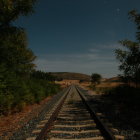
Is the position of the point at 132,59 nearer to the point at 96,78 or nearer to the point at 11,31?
the point at 11,31

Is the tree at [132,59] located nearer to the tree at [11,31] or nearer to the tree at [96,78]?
the tree at [11,31]

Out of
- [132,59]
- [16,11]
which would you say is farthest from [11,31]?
[132,59]

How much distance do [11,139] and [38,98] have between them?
32.6ft

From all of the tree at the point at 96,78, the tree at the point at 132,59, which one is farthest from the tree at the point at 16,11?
the tree at the point at 96,78

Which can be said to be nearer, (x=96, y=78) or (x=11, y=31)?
(x=11, y=31)

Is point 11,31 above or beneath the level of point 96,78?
above

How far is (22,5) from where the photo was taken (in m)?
13.6

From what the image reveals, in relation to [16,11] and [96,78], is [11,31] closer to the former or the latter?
[16,11]

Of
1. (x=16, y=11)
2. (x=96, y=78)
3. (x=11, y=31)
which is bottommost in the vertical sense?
(x=96, y=78)

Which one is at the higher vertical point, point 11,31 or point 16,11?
point 16,11

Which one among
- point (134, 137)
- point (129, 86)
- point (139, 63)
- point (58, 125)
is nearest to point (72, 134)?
point (58, 125)

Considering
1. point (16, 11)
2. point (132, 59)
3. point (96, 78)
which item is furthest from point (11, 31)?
point (96, 78)

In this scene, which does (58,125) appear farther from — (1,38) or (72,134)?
(1,38)

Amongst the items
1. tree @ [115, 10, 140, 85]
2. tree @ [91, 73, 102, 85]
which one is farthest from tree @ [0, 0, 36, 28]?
tree @ [91, 73, 102, 85]
